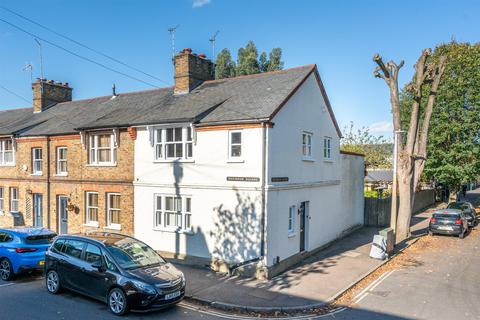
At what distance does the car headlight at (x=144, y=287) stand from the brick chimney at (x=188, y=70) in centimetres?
1128

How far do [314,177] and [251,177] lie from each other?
15.5 ft

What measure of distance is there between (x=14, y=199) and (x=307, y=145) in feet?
57.7

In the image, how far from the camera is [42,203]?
65.1 ft

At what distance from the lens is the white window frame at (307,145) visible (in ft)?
51.3

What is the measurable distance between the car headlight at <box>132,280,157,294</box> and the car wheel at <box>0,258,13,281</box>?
5838 millimetres

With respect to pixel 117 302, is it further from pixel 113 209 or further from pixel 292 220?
pixel 113 209

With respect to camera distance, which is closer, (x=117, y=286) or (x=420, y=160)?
(x=117, y=286)

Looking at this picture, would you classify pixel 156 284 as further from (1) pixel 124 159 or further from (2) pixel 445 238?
(2) pixel 445 238

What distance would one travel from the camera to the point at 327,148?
18.2 m

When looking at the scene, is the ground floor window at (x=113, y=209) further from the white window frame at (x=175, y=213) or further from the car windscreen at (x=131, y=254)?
the car windscreen at (x=131, y=254)

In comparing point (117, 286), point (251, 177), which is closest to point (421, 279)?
point (251, 177)


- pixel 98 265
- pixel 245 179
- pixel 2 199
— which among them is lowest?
pixel 98 265

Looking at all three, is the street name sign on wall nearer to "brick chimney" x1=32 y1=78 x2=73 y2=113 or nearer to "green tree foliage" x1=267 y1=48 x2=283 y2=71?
"brick chimney" x1=32 y1=78 x2=73 y2=113

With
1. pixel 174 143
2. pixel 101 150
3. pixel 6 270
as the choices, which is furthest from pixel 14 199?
pixel 174 143
